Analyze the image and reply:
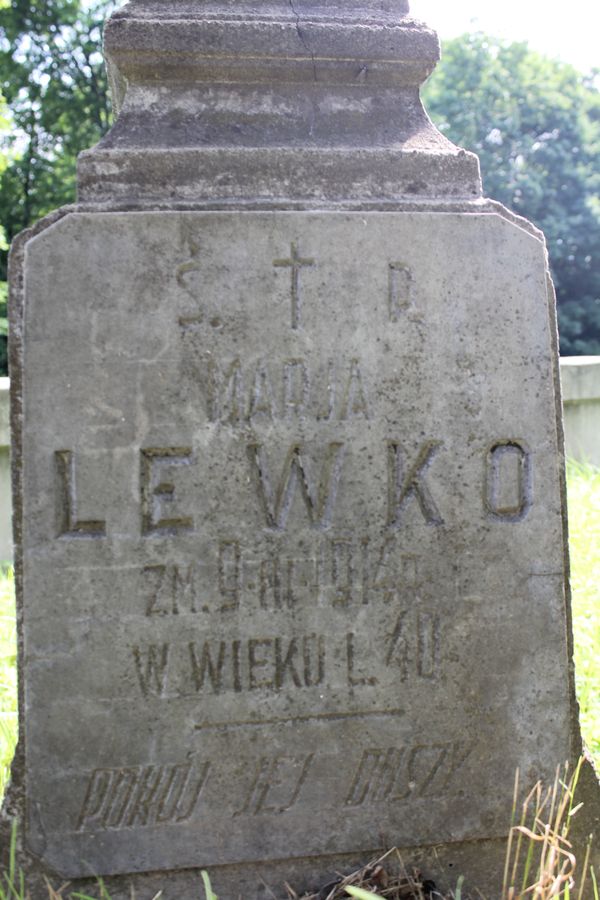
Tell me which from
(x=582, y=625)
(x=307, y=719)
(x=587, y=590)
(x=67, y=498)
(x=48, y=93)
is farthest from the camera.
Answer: (x=48, y=93)

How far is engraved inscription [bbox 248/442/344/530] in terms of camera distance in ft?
6.74

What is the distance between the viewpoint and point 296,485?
6.80ft

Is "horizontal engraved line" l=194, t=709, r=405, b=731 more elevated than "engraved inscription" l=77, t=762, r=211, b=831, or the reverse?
"horizontal engraved line" l=194, t=709, r=405, b=731

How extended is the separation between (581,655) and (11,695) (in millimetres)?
2102

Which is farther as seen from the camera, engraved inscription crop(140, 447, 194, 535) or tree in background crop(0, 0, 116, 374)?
tree in background crop(0, 0, 116, 374)

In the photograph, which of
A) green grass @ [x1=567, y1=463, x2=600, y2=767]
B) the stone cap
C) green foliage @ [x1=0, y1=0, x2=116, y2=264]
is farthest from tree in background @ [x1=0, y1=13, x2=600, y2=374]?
the stone cap

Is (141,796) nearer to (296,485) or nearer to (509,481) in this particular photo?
(296,485)

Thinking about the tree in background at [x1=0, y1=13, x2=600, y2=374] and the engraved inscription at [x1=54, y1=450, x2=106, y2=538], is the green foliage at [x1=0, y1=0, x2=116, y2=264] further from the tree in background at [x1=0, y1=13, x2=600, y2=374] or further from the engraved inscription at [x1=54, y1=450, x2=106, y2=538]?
the engraved inscription at [x1=54, y1=450, x2=106, y2=538]

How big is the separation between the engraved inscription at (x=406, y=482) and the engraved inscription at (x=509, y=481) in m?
0.13

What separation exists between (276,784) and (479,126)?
18.8 m

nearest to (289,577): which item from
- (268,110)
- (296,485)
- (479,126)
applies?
(296,485)

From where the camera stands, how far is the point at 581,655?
3.64 meters

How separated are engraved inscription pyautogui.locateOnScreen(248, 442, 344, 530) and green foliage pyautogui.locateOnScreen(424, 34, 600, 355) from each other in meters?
16.8

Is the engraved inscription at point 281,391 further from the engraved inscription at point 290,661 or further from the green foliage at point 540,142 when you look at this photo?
the green foliage at point 540,142
